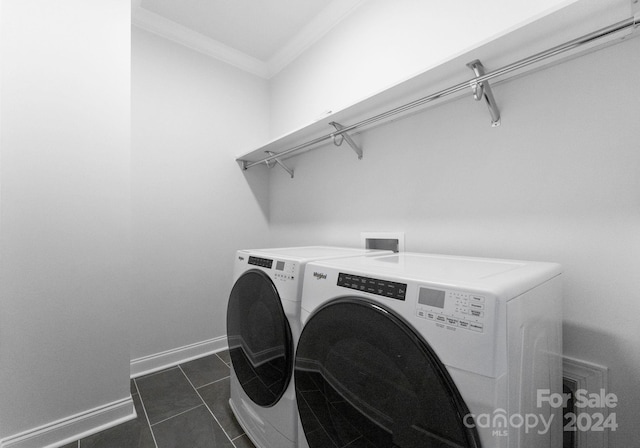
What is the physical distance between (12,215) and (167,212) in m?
0.86

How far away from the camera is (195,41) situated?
2.13 meters

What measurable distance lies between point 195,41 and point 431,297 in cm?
253

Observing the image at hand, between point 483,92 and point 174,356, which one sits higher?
point 483,92

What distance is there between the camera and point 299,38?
7.04ft

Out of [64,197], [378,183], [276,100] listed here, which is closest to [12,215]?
[64,197]

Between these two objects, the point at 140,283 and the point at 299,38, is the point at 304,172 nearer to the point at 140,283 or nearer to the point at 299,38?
the point at 299,38

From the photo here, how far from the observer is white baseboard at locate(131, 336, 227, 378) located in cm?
190

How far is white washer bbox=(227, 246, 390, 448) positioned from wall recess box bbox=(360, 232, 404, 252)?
1.58ft

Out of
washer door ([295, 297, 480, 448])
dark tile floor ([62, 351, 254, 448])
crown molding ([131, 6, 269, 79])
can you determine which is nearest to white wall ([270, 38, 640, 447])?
washer door ([295, 297, 480, 448])

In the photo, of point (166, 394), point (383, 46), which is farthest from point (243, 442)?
point (383, 46)

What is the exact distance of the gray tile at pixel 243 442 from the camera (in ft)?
4.15

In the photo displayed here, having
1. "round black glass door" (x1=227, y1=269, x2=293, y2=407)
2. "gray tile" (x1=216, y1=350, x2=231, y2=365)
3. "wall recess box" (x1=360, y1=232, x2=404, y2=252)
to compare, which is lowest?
"gray tile" (x1=216, y1=350, x2=231, y2=365)

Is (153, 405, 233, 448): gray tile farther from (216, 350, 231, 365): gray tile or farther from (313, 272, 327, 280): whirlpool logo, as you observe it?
(313, 272, 327, 280): whirlpool logo

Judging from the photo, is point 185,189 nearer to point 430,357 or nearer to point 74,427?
point 74,427
